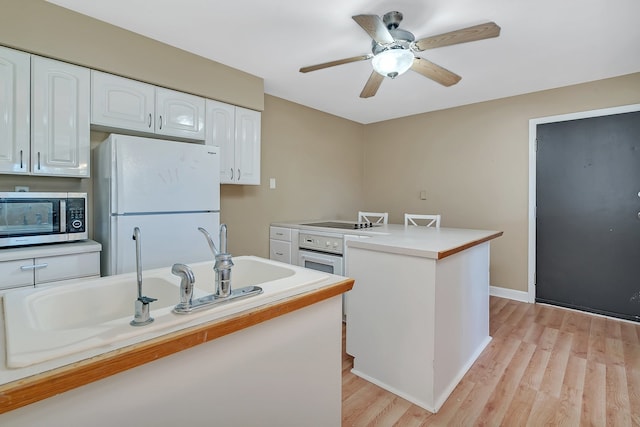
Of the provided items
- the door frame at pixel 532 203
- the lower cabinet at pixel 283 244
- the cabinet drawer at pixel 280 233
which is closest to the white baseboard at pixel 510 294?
the door frame at pixel 532 203

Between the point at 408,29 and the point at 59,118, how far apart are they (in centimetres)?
238

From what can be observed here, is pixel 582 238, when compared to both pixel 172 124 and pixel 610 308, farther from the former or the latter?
pixel 172 124

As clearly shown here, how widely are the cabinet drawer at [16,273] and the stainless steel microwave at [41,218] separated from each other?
→ 14cm

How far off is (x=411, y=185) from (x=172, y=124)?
10.3ft

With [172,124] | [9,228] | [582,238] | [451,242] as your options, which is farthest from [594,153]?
[9,228]

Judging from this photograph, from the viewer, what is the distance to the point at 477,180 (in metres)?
3.85

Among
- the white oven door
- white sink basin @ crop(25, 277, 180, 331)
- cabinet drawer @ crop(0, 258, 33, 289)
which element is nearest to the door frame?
the white oven door

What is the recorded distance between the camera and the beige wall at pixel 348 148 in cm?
211

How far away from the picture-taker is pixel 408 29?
2.22m

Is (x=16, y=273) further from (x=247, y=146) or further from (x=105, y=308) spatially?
(x=247, y=146)

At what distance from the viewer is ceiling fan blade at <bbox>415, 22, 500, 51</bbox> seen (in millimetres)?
1699

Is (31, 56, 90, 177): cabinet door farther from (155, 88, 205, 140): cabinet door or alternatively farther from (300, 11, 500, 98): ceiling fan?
(300, 11, 500, 98): ceiling fan

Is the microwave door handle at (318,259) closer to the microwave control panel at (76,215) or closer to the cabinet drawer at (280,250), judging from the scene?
the cabinet drawer at (280,250)

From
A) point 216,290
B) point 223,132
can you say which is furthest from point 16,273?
point 223,132
